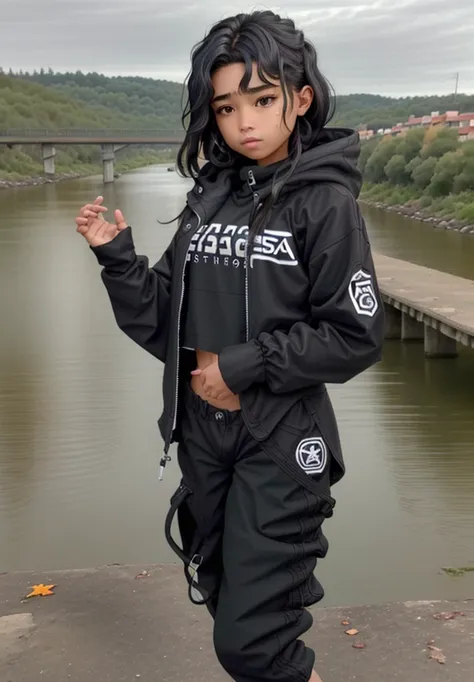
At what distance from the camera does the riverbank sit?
83.3ft

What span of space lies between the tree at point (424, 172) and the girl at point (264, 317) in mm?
31789

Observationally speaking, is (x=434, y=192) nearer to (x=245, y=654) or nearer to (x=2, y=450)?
(x=2, y=450)

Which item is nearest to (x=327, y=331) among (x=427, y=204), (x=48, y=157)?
(x=427, y=204)

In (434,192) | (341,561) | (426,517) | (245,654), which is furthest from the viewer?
(434,192)

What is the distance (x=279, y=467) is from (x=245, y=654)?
36 cm

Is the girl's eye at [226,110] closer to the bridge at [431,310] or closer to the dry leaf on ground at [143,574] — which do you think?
the dry leaf on ground at [143,574]

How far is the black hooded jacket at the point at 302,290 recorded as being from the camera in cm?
177

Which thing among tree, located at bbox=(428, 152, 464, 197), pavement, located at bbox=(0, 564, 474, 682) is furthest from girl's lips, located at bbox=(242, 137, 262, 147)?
tree, located at bbox=(428, 152, 464, 197)

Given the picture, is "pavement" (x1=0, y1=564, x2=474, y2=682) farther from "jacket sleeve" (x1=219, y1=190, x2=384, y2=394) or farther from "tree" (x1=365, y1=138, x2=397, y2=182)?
"tree" (x1=365, y1=138, x2=397, y2=182)

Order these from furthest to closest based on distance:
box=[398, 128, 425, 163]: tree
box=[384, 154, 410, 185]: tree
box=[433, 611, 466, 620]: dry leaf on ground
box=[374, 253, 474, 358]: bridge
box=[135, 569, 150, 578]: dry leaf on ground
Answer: box=[398, 128, 425, 163]: tree → box=[384, 154, 410, 185]: tree → box=[374, 253, 474, 358]: bridge → box=[135, 569, 150, 578]: dry leaf on ground → box=[433, 611, 466, 620]: dry leaf on ground

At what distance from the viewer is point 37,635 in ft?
8.29

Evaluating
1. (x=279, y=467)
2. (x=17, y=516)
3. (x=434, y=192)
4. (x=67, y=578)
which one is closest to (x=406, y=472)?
(x=17, y=516)

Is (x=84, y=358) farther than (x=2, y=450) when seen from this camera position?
Yes

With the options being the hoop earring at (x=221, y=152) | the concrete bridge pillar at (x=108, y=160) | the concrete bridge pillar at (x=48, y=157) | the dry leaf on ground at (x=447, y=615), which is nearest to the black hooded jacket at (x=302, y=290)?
the hoop earring at (x=221, y=152)
